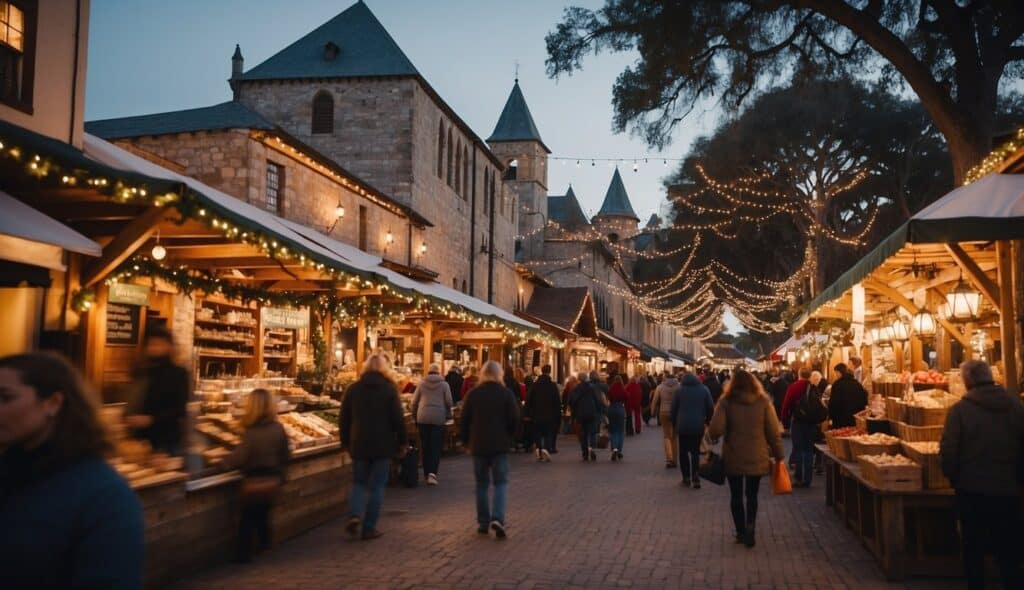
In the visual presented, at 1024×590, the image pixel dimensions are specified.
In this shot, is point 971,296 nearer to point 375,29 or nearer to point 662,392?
point 662,392

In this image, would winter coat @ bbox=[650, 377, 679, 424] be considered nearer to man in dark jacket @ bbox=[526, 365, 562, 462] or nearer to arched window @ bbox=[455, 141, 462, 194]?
man in dark jacket @ bbox=[526, 365, 562, 462]

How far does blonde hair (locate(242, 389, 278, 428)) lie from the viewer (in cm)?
760

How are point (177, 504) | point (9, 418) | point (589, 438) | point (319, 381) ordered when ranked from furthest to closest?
point (589, 438), point (319, 381), point (177, 504), point (9, 418)

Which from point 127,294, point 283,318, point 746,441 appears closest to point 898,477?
point 746,441

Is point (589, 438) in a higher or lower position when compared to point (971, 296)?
lower

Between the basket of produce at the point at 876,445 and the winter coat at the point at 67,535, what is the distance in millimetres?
6942

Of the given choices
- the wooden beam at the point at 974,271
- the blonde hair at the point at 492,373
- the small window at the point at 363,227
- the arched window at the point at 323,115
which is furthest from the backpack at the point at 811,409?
the arched window at the point at 323,115

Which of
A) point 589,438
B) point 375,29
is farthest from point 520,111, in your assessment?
point 589,438

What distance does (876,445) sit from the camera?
8102 millimetres

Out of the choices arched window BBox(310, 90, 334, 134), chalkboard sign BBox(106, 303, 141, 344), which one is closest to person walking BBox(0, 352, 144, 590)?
chalkboard sign BBox(106, 303, 141, 344)

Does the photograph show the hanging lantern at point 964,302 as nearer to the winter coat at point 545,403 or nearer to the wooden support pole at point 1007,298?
the wooden support pole at point 1007,298

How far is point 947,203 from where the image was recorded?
8.02 metres

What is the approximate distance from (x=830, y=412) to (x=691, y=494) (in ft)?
6.62

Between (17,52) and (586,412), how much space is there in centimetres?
1045
